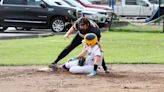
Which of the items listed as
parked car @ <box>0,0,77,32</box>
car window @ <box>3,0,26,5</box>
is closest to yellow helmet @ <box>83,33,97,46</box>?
parked car @ <box>0,0,77,32</box>

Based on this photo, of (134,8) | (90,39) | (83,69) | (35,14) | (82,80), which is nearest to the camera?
(82,80)

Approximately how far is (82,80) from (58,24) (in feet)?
55.2

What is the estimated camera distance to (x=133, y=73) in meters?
11.5

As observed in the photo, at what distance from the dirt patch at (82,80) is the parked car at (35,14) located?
14.5 meters

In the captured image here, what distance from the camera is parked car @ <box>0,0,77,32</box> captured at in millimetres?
26891

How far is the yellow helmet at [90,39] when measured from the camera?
35.8 ft

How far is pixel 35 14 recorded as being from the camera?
26828 millimetres

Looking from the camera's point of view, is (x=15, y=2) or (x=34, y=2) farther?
(x=15, y=2)

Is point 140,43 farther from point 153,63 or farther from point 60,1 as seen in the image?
point 60,1

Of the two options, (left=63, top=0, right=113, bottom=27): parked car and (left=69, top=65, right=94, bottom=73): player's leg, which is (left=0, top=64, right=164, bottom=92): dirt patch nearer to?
(left=69, top=65, right=94, bottom=73): player's leg

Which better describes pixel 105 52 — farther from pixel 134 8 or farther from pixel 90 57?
pixel 134 8

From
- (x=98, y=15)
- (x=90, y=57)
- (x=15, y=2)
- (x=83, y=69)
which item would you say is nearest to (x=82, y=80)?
(x=83, y=69)

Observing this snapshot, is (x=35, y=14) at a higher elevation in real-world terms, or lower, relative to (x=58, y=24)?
higher

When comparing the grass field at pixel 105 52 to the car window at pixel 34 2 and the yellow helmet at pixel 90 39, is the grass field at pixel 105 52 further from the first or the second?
the car window at pixel 34 2
